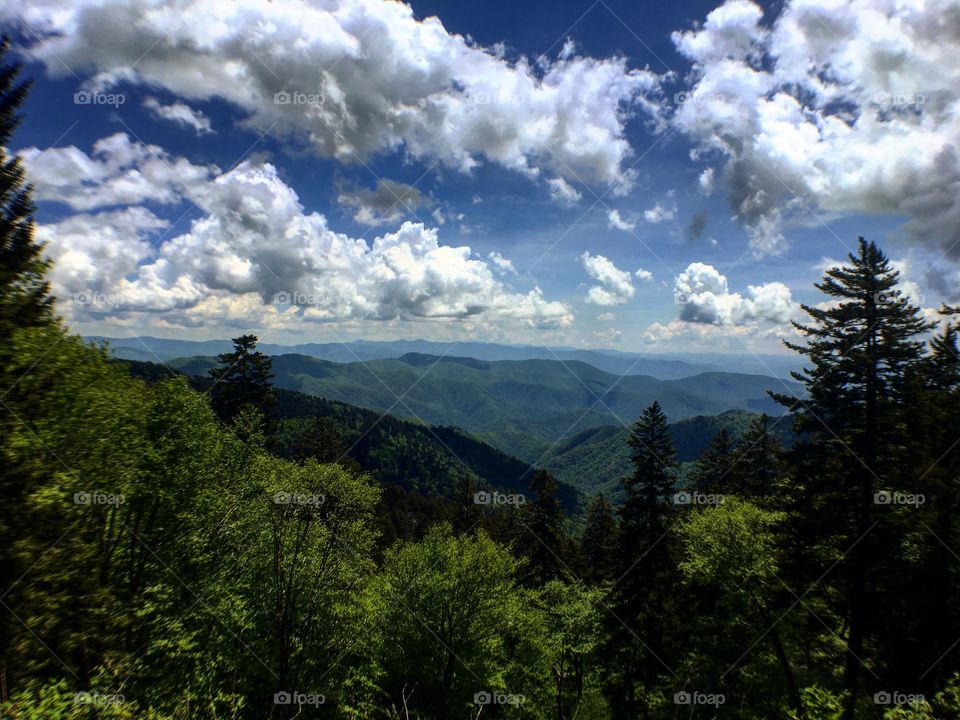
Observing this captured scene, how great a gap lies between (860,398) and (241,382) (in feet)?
148

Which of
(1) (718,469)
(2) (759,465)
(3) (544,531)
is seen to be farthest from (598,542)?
(2) (759,465)

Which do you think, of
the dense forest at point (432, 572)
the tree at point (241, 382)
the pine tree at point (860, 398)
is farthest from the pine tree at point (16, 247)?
the pine tree at point (860, 398)

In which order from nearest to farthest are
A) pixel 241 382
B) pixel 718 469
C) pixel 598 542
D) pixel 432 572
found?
pixel 432 572
pixel 241 382
pixel 718 469
pixel 598 542

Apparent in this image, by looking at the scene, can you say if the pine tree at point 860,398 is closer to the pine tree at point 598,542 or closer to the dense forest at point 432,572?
the dense forest at point 432,572

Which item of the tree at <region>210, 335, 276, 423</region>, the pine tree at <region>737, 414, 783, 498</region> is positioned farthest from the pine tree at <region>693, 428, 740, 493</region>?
the tree at <region>210, 335, 276, 423</region>

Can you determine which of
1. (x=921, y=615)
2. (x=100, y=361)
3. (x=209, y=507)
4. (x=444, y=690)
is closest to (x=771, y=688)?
(x=921, y=615)

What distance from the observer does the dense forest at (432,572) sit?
14.0 m

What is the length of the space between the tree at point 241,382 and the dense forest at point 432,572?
40.0 feet

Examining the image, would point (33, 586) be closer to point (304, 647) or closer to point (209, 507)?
point (209, 507)

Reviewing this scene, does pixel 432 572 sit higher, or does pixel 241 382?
pixel 241 382

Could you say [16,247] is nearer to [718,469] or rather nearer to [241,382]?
[241,382]

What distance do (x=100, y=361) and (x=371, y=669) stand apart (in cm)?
2080

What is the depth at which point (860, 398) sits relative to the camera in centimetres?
1766

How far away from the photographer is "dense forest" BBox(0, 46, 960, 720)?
46.0ft
